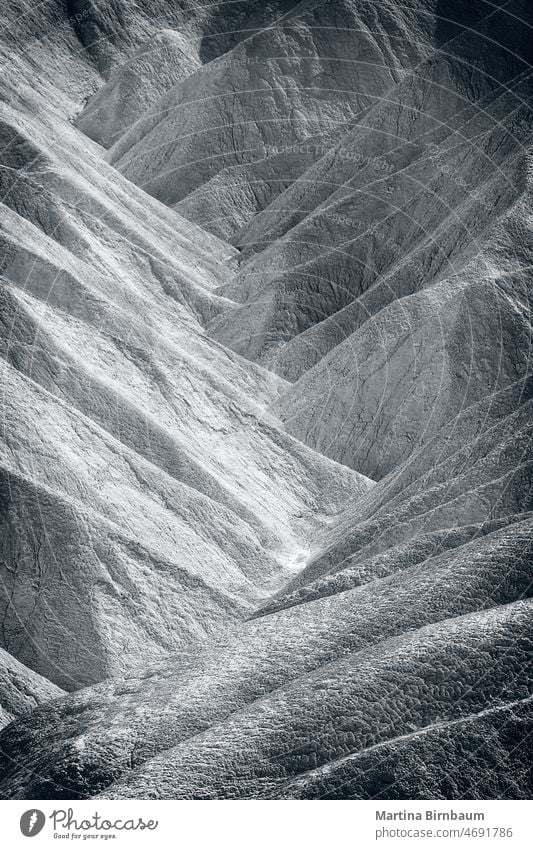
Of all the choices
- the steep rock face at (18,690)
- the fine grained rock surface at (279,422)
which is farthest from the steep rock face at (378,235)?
the steep rock face at (18,690)

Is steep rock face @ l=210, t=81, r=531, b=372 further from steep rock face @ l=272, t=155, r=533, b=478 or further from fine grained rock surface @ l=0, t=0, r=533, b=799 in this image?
steep rock face @ l=272, t=155, r=533, b=478

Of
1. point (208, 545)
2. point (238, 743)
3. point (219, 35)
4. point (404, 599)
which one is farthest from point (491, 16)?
point (238, 743)

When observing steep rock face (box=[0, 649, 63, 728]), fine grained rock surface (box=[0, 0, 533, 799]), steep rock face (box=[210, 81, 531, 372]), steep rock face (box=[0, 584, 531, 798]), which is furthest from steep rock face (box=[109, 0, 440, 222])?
steep rock face (box=[0, 584, 531, 798])
